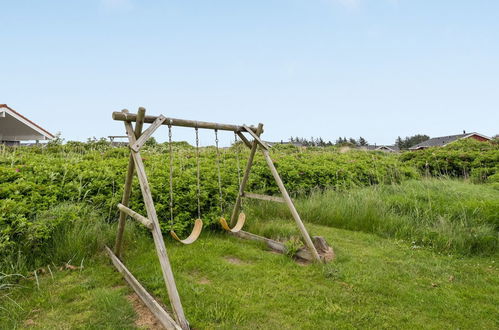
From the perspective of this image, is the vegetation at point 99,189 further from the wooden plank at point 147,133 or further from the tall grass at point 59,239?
the wooden plank at point 147,133

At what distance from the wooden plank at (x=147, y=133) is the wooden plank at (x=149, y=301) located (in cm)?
144

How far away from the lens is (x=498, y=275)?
12.8 feet

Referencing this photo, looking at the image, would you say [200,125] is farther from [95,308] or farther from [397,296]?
[397,296]

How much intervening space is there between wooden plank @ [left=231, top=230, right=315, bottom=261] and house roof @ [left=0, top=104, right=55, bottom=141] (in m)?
16.0

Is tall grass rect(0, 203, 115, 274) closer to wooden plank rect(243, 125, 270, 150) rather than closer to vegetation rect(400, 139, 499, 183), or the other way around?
wooden plank rect(243, 125, 270, 150)

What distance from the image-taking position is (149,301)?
304cm

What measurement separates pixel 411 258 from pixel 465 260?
727 mm

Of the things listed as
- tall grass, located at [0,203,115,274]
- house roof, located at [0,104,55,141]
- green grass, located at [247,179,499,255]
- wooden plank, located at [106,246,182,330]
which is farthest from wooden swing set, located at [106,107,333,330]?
house roof, located at [0,104,55,141]

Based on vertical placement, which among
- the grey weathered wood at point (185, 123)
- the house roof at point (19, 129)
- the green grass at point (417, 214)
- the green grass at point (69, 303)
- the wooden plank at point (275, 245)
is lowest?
the green grass at point (69, 303)

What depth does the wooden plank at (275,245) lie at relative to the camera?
4350 millimetres

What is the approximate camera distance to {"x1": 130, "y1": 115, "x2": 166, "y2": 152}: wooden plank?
316cm

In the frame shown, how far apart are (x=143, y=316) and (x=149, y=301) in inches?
5.6

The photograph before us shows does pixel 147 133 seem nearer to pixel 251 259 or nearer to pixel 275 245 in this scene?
pixel 251 259

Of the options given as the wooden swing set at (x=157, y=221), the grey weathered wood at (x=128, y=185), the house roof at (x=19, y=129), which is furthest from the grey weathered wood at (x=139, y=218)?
the house roof at (x=19, y=129)
